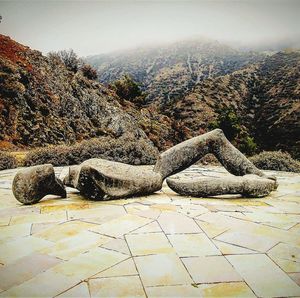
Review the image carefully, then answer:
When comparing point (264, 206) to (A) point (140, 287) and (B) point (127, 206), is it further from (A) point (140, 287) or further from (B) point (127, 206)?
(A) point (140, 287)

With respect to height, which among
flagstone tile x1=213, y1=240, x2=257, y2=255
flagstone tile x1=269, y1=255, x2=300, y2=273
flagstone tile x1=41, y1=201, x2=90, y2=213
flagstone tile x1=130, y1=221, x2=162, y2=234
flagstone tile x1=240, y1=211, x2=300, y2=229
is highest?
flagstone tile x1=269, y1=255, x2=300, y2=273

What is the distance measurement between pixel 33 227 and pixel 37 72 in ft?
50.9

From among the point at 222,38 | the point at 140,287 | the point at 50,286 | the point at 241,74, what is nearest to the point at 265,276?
the point at 140,287

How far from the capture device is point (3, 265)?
1.88 metres

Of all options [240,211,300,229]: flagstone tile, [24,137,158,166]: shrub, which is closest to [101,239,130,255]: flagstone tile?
[240,211,300,229]: flagstone tile

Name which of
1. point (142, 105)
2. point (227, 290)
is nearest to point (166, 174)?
point (227, 290)

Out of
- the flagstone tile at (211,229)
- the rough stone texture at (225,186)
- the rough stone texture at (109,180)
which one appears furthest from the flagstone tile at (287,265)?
the rough stone texture at (109,180)

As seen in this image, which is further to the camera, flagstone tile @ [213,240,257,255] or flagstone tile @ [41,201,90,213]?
flagstone tile @ [41,201,90,213]

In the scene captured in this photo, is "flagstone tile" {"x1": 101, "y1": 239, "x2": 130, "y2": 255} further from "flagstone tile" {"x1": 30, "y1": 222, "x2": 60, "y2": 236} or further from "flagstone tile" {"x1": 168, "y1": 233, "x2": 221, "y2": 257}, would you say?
"flagstone tile" {"x1": 30, "y1": 222, "x2": 60, "y2": 236}

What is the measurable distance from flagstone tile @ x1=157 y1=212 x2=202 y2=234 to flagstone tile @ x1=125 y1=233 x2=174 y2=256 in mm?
162

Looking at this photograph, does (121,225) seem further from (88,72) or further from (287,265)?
(88,72)

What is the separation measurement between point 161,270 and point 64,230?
1.06 m

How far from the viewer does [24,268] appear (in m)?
1.84

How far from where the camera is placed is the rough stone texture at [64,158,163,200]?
341 centimetres
